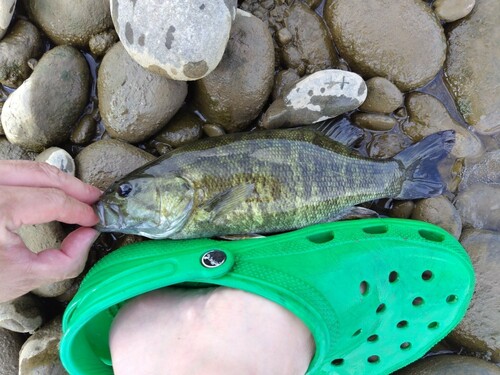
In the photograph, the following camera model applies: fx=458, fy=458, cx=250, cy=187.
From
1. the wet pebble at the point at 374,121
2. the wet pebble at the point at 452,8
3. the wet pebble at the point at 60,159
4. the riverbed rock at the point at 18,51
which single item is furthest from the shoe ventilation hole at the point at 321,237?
the riverbed rock at the point at 18,51

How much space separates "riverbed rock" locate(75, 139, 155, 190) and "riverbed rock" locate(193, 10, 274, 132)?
1.98 feet

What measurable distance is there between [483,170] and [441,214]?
0.58 m

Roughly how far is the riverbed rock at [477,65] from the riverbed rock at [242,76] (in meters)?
1.35

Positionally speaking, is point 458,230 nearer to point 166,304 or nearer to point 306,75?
point 306,75

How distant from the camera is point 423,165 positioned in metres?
3.09

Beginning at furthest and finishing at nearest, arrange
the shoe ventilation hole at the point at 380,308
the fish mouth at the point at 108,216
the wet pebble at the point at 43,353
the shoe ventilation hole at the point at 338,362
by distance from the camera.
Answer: the wet pebble at the point at 43,353, the shoe ventilation hole at the point at 338,362, the shoe ventilation hole at the point at 380,308, the fish mouth at the point at 108,216

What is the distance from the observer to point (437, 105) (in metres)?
3.23

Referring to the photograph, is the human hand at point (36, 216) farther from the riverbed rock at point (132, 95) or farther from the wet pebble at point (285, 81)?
the wet pebble at point (285, 81)

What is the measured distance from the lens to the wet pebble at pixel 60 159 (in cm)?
288

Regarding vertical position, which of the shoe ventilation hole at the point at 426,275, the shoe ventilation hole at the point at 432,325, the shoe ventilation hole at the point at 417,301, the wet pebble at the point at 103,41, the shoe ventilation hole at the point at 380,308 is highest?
A: the wet pebble at the point at 103,41

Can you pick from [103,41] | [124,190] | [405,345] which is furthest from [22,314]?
[405,345]

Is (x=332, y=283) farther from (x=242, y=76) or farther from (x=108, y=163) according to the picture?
(x=108, y=163)

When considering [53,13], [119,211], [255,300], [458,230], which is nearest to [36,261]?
[119,211]

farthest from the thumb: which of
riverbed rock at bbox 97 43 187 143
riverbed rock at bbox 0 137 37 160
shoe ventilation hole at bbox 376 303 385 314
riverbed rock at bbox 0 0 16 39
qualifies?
shoe ventilation hole at bbox 376 303 385 314
